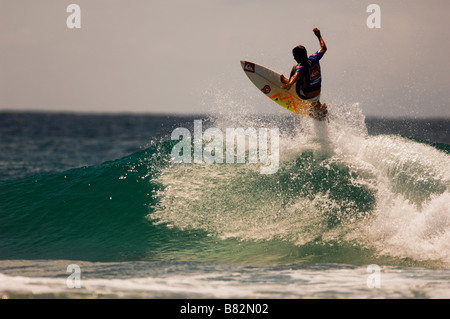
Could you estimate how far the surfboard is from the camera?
1037cm

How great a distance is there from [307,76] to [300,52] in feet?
1.86

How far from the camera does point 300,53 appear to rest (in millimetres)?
9281

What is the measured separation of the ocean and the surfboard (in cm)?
35

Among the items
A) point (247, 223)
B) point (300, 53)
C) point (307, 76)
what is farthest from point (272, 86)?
point (247, 223)

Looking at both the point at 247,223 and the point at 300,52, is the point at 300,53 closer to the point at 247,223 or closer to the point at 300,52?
the point at 300,52

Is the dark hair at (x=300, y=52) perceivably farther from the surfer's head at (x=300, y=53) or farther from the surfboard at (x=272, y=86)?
the surfboard at (x=272, y=86)

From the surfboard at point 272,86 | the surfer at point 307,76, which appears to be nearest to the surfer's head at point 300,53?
the surfer at point 307,76

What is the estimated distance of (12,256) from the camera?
7738 millimetres

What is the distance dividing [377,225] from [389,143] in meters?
2.37

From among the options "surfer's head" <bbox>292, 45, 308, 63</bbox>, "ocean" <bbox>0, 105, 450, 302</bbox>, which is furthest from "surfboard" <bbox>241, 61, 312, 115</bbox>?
"surfer's head" <bbox>292, 45, 308, 63</bbox>
